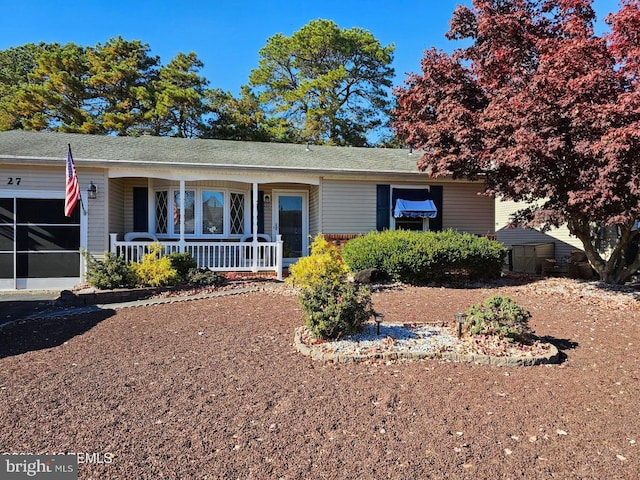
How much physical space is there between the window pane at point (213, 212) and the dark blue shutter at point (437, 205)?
19.4 ft

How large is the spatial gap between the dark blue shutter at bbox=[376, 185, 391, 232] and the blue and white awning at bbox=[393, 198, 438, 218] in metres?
0.23

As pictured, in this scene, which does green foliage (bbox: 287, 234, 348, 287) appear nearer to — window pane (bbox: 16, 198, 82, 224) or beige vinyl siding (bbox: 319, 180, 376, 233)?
beige vinyl siding (bbox: 319, 180, 376, 233)

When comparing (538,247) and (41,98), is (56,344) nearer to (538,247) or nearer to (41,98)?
(538,247)

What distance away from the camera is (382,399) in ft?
11.6

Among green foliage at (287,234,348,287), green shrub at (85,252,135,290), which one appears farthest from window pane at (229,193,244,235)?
green foliage at (287,234,348,287)

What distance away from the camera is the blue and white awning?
1160 centimetres

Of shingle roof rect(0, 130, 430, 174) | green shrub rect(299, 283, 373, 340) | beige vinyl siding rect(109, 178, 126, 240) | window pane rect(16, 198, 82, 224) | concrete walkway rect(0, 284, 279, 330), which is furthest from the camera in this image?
beige vinyl siding rect(109, 178, 126, 240)

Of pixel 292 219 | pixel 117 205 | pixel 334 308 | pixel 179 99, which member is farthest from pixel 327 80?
pixel 334 308

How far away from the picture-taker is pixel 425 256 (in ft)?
29.3

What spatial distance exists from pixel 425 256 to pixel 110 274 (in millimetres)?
6315

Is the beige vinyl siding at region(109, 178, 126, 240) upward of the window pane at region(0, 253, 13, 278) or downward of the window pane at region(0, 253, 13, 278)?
upward

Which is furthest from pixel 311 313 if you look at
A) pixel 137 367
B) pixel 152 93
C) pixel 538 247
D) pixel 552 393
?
pixel 152 93

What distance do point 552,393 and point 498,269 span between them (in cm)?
668
